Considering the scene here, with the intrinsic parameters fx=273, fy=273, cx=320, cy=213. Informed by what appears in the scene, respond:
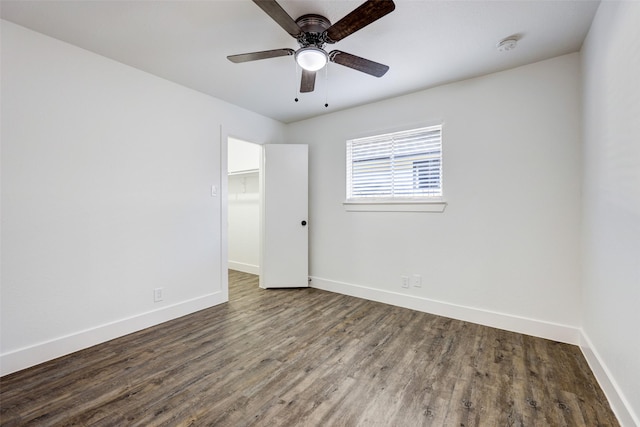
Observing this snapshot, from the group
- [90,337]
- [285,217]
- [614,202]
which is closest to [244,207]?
[285,217]

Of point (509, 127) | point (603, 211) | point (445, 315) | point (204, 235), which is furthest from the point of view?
point (204, 235)

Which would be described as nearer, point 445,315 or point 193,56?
point 193,56

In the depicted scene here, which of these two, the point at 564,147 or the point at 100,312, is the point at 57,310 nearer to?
the point at 100,312

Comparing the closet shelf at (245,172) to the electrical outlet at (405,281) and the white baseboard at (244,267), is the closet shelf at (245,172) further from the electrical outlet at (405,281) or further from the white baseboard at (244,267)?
the electrical outlet at (405,281)

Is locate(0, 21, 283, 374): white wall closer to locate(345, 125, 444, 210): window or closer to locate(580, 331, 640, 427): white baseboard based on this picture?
locate(345, 125, 444, 210): window

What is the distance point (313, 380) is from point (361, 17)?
2274 mm

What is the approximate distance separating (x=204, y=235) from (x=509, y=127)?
132 inches

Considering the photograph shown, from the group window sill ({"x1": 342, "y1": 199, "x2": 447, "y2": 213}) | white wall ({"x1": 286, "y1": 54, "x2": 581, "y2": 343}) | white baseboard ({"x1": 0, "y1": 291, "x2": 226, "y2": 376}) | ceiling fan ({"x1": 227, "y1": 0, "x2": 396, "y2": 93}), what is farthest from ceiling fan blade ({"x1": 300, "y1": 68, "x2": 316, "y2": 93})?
white baseboard ({"x1": 0, "y1": 291, "x2": 226, "y2": 376})

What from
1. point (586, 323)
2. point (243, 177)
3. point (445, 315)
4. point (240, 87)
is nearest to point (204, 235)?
point (240, 87)

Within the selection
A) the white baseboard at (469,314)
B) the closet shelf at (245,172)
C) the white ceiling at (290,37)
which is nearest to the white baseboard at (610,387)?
the white baseboard at (469,314)

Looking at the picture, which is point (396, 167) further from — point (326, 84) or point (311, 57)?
point (311, 57)

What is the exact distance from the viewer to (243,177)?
16.5ft

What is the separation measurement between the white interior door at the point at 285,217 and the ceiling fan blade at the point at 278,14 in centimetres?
218

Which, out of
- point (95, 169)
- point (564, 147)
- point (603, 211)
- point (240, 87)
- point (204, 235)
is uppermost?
point (240, 87)
